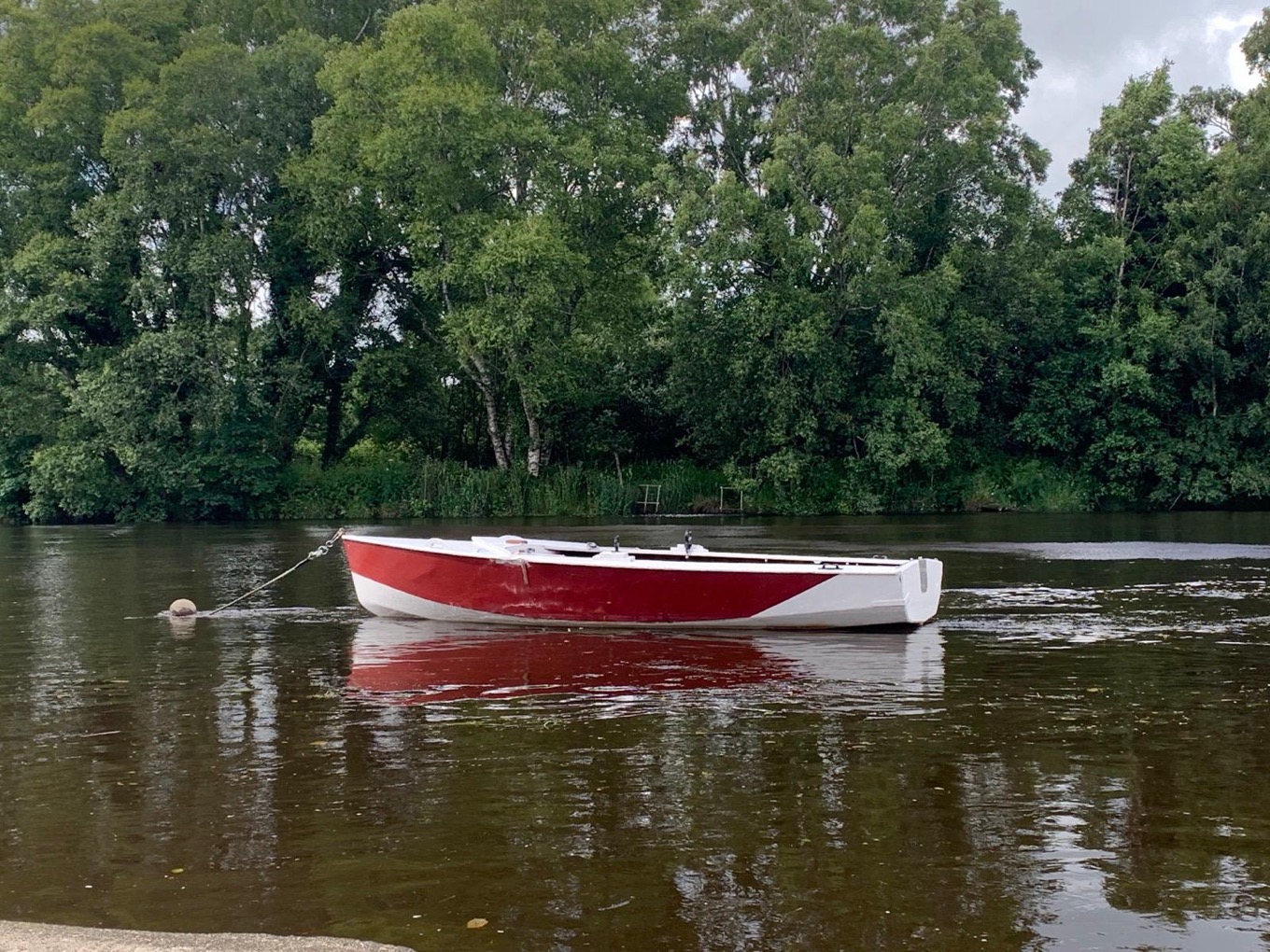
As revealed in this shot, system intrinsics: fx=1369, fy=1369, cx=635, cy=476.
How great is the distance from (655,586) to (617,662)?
2202 millimetres

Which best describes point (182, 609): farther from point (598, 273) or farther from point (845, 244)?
point (598, 273)

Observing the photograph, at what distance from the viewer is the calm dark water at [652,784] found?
251 inches

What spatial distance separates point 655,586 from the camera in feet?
52.4

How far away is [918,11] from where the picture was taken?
52438 mm

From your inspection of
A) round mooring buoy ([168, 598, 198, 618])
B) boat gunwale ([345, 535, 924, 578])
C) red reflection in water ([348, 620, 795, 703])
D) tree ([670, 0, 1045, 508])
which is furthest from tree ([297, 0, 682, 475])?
red reflection in water ([348, 620, 795, 703])

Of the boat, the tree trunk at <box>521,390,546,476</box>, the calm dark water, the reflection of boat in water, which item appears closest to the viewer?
the calm dark water

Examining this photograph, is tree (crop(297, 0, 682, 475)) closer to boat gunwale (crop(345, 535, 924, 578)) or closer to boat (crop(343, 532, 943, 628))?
boat gunwale (crop(345, 535, 924, 578))

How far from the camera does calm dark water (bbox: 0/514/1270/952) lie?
6.37 m

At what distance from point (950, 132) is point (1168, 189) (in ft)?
27.4

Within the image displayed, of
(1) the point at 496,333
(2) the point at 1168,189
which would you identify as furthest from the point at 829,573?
(2) the point at 1168,189

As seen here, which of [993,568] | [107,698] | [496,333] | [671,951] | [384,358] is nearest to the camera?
[671,951]

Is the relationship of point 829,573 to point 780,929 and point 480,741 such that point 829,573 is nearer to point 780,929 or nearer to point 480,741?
point 480,741

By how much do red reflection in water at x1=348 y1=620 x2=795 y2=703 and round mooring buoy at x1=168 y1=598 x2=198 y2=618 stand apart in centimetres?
312

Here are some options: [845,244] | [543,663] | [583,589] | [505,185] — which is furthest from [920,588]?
[505,185]
